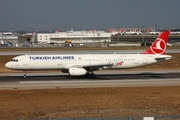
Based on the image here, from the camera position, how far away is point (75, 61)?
48938mm

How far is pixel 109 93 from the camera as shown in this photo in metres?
36.5

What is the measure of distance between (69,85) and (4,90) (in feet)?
25.5

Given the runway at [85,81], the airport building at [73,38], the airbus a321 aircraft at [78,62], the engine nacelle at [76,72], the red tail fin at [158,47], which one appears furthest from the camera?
the airport building at [73,38]

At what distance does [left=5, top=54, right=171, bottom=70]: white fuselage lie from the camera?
48188 mm

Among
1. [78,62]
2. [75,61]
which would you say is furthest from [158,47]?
[75,61]

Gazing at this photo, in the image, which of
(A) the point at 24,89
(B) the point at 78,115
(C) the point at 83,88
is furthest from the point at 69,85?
(B) the point at 78,115

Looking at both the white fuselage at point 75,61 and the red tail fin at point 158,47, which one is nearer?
the white fuselage at point 75,61

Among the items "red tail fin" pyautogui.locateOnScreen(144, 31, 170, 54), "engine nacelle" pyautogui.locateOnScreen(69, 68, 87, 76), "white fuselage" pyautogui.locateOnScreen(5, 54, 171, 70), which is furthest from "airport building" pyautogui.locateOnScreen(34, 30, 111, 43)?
"engine nacelle" pyautogui.locateOnScreen(69, 68, 87, 76)

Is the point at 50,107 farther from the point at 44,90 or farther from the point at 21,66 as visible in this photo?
the point at 21,66

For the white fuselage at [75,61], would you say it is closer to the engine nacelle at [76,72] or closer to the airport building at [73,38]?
the engine nacelle at [76,72]

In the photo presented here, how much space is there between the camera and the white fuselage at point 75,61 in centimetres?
4819

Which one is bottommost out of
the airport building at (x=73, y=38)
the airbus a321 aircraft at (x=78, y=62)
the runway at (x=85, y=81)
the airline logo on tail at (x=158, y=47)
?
the runway at (x=85, y=81)

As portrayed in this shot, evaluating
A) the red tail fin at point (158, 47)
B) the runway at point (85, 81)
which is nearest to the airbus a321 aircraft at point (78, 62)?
the red tail fin at point (158, 47)

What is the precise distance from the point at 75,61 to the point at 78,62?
0.47 meters
